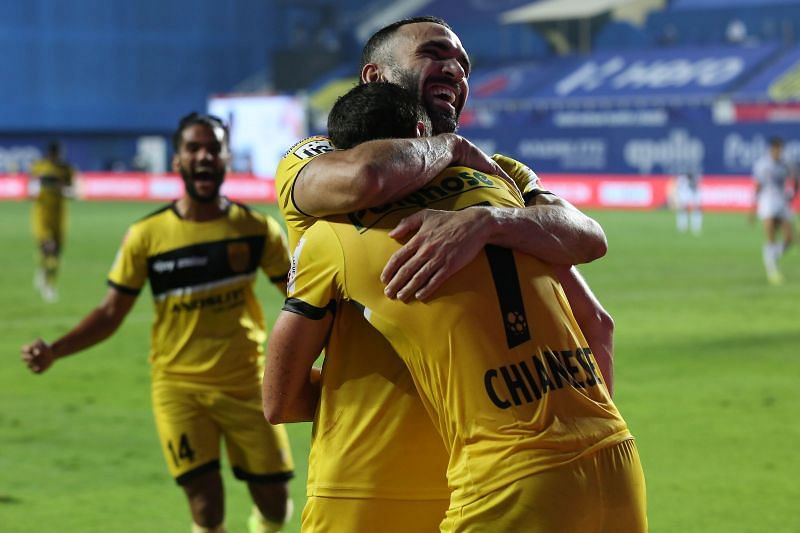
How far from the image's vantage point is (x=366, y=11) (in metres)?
67.9

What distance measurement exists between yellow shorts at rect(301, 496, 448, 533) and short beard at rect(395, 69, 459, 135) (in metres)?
0.96

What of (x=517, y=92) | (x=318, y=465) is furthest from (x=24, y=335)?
(x=517, y=92)

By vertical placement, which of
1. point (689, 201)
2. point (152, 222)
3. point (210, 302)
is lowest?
point (689, 201)

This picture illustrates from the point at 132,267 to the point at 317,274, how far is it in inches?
144

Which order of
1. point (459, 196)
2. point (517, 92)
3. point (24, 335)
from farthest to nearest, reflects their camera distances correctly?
point (517, 92) → point (24, 335) → point (459, 196)

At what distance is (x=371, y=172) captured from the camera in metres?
3.19

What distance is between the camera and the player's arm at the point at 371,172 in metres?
3.21

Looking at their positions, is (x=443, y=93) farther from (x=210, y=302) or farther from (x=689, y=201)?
(x=689, y=201)

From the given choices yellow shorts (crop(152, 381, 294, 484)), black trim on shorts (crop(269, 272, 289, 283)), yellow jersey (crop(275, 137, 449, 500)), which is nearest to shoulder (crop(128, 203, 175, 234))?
black trim on shorts (crop(269, 272, 289, 283))

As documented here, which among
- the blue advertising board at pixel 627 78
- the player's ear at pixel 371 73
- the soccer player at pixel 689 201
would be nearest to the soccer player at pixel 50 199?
the soccer player at pixel 689 201

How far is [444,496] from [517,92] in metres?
52.0

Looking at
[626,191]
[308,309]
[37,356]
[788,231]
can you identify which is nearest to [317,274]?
[308,309]

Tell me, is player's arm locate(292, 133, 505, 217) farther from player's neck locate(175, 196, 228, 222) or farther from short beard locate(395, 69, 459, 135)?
player's neck locate(175, 196, 228, 222)

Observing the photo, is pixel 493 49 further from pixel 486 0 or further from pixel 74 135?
pixel 74 135
